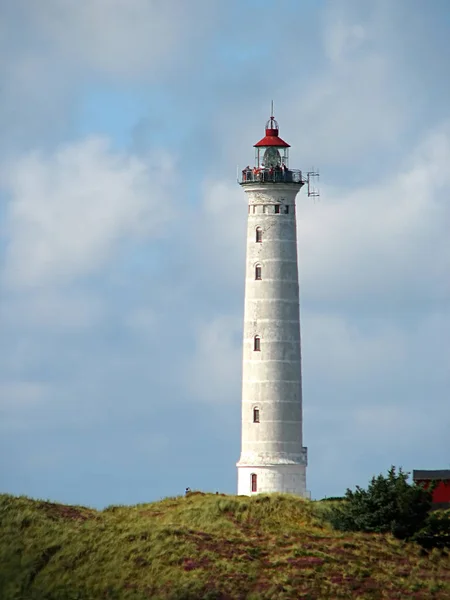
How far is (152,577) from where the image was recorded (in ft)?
184

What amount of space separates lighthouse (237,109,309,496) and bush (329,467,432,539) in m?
11.8

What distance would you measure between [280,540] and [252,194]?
21579 millimetres

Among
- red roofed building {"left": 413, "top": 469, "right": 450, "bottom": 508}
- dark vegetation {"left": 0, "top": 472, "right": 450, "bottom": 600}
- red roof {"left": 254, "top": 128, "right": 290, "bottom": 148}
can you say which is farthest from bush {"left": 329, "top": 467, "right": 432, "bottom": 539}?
red roof {"left": 254, "top": 128, "right": 290, "bottom": 148}

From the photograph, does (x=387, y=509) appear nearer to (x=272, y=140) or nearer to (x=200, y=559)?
(x=200, y=559)

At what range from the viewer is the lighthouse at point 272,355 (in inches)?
2950

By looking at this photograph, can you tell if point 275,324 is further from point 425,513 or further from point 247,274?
point 425,513

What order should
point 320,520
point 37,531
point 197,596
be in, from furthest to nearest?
point 320,520
point 37,531
point 197,596

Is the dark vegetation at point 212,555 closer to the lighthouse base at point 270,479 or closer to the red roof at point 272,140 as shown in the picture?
the lighthouse base at point 270,479

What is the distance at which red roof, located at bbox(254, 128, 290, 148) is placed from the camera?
78125mm

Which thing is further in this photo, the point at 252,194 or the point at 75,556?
the point at 252,194

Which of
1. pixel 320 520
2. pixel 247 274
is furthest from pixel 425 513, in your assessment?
pixel 247 274

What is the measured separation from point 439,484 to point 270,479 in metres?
8.61

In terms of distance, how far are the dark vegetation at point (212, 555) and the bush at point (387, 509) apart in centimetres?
12

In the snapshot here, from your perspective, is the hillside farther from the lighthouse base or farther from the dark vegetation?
the lighthouse base
